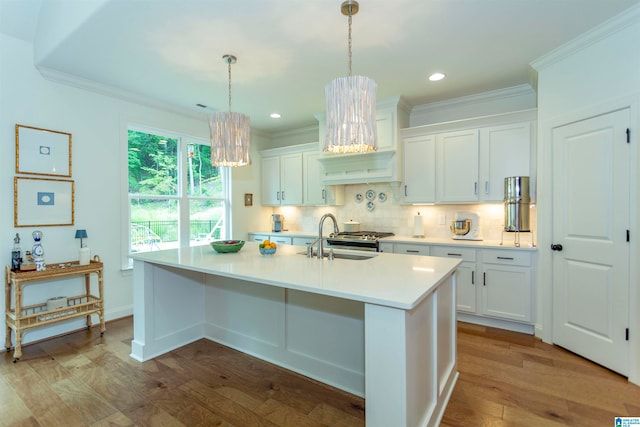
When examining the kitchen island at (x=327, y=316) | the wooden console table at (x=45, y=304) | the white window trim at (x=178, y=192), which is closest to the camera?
the kitchen island at (x=327, y=316)

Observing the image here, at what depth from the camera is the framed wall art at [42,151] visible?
2.87 metres

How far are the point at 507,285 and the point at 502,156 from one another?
1.37 m

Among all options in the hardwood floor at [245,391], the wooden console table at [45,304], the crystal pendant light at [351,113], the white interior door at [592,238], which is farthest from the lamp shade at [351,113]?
the wooden console table at [45,304]

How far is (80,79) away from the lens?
320 cm

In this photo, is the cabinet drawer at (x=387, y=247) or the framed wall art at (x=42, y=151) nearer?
the framed wall art at (x=42, y=151)

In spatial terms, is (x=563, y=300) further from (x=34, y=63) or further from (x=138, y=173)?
(x=34, y=63)

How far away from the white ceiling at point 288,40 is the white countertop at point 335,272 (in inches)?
68.0

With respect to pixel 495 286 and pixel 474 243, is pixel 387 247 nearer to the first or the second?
pixel 474 243

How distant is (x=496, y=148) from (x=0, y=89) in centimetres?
484

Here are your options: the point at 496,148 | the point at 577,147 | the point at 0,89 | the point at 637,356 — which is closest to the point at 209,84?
the point at 0,89

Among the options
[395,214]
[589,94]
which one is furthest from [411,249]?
[589,94]

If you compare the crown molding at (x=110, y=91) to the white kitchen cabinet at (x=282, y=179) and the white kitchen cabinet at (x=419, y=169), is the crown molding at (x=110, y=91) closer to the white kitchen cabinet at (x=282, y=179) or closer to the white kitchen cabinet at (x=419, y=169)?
the white kitchen cabinet at (x=282, y=179)

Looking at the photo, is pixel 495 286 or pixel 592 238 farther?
pixel 495 286

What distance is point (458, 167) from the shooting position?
3.65 meters
